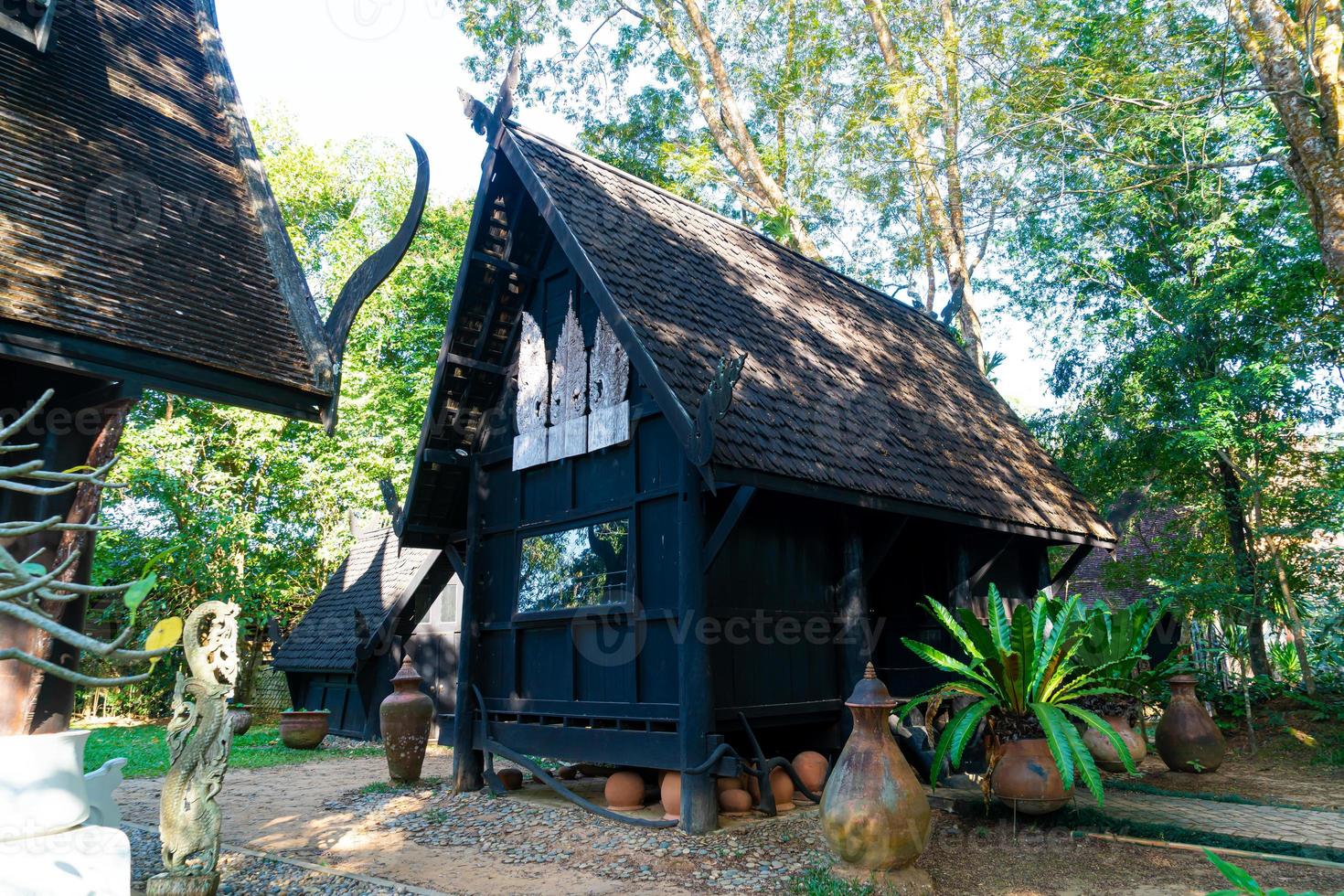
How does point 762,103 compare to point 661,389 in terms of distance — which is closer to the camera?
point 661,389

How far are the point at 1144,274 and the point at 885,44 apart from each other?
687 cm

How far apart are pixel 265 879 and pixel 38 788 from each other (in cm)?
258

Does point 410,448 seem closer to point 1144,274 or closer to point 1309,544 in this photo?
point 1144,274

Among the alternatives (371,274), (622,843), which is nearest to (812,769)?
(622,843)

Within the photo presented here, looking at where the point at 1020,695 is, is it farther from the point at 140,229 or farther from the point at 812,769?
the point at 140,229

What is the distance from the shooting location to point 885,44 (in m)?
17.4

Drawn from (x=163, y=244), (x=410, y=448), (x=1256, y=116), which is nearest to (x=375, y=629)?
(x=410, y=448)

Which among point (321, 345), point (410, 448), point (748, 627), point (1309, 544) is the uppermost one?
point (410, 448)

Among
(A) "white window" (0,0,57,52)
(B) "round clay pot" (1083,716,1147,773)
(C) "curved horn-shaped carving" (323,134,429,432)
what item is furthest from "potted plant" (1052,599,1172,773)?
(A) "white window" (0,0,57,52)

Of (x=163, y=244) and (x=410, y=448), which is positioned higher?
(x=410, y=448)

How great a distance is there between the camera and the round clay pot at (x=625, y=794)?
7570 mm

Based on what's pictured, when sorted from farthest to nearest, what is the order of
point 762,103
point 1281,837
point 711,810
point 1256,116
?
1. point 762,103
2. point 1256,116
3. point 711,810
4. point 1281,837

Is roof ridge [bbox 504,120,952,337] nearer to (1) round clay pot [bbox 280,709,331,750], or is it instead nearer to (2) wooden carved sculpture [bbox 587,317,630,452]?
(2) wooden carved sculpture [bbox 587,317,630,452]

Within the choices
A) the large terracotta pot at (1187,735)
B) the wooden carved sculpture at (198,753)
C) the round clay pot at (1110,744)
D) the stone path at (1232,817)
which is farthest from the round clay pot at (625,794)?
the large terracotta pot at (1187,735)
